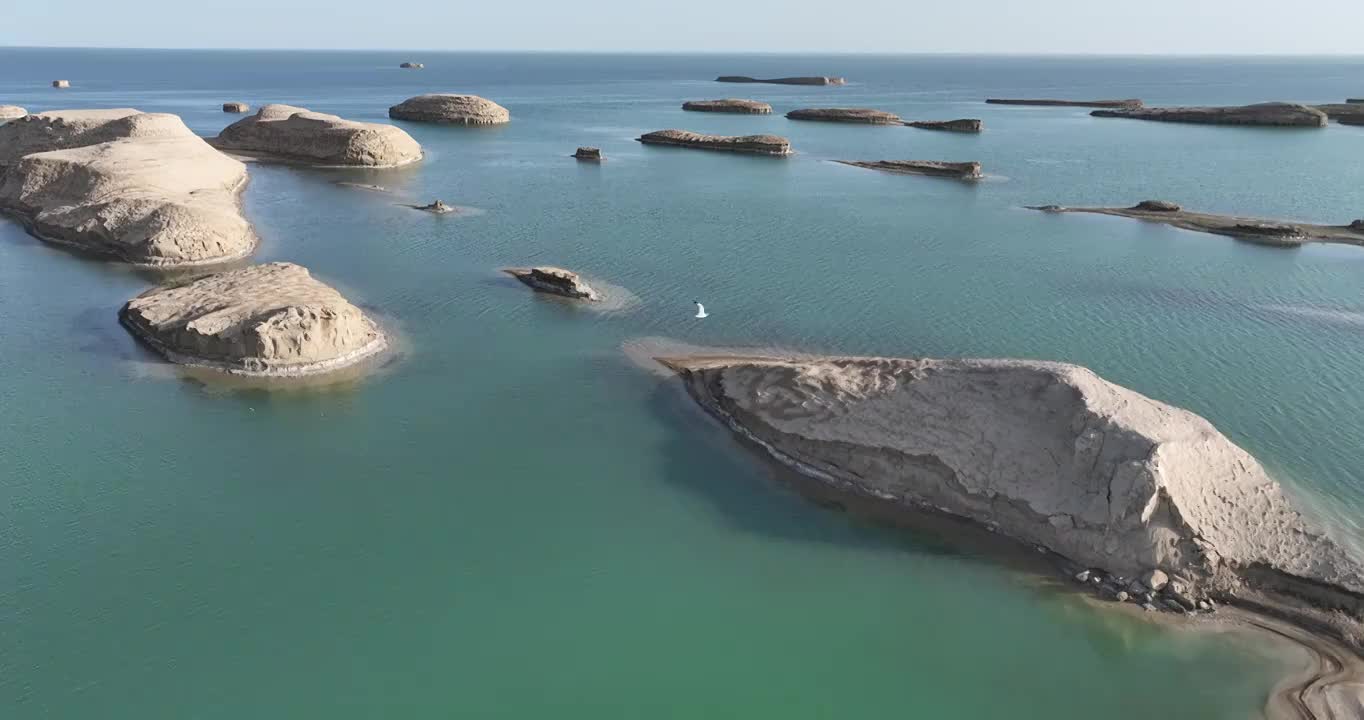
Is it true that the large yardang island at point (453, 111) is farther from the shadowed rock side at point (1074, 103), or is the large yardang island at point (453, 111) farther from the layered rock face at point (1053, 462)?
the layered rock face at point (1053, 462)

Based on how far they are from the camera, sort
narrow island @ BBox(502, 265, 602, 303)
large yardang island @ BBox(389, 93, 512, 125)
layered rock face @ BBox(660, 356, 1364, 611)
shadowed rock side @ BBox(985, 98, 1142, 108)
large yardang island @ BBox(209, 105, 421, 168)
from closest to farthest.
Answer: layered rock face @ BBox(660, 356, 1364, 611)
narrow island @ BBox(502, 265, 602, 303)
large yardang island @ BBox(209, 105, 421, 168)
large yardang island @ BBox(389, 93, 512, 125)
shadowed rock side @ BBox(985, 98, 1142, 108)

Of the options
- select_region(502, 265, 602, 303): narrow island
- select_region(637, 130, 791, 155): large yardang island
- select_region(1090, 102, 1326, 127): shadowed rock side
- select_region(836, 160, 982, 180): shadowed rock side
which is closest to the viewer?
select_region(502, 265, 602, 303): narrow island

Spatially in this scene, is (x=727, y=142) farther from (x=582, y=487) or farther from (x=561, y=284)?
(x=582, y=487)

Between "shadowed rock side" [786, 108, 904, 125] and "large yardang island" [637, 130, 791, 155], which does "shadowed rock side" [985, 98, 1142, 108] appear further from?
"large yardang island" [637, 130, 791, 155]

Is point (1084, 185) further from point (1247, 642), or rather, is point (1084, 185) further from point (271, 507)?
point (271, 507)

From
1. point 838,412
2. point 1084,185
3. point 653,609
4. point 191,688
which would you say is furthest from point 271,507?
point 1084,185

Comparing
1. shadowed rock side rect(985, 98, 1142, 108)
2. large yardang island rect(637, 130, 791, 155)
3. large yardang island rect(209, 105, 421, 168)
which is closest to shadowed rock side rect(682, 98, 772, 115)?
large yardang island rect(637, 130, 791, 155)
